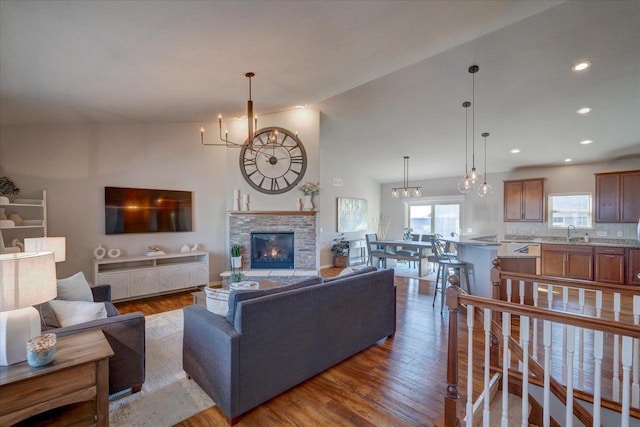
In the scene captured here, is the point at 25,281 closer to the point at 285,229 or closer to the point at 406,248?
the point at 285,229

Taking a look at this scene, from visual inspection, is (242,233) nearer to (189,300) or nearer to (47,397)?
(189,300)

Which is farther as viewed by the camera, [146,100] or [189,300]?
[189,300]

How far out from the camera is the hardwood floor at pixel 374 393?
2.04 metres

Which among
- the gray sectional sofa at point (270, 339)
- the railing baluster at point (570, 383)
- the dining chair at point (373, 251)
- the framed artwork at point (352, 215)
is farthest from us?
the framed artwork at point (352, 215)

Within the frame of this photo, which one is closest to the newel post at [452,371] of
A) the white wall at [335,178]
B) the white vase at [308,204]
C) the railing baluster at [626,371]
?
the railing baluster at [626,371]

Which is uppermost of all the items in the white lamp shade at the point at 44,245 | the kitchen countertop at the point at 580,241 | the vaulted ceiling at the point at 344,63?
the vaulted ceiling at the point at 344,63

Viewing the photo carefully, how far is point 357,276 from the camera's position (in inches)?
116

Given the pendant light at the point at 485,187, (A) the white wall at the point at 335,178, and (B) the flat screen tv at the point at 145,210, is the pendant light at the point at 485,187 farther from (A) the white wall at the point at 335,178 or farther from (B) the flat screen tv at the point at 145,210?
(B) the flat screen tv at the point at 145,210

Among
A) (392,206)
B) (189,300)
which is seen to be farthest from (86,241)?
(392,206)

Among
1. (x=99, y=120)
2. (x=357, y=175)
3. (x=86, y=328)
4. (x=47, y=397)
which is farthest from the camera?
(x=357, y=175)

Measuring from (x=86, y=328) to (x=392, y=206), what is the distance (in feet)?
28.2

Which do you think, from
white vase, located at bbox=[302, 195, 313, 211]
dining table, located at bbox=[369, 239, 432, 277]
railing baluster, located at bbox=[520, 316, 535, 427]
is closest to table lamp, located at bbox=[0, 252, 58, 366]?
railing baluster, located at bbox=[520, 316, 535, 427]

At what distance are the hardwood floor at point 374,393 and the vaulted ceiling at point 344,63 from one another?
3116 mm

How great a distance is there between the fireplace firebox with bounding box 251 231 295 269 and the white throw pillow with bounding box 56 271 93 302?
314 cm
